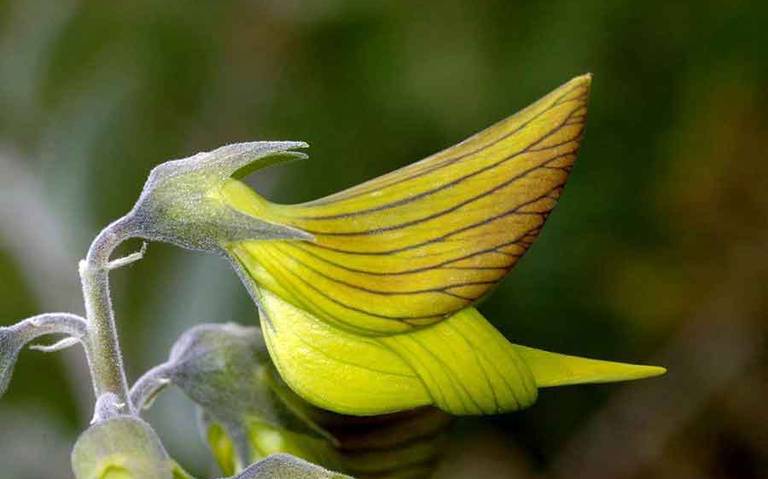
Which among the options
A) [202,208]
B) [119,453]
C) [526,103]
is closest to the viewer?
[119,453]

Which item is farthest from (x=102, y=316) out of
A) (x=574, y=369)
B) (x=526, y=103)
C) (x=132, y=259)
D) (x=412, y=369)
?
(x=526, y=103)

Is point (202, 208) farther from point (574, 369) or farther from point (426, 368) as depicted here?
point (574, 369)

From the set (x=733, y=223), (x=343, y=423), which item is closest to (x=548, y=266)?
(x=733, y=223)

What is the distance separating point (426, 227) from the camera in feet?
4.62

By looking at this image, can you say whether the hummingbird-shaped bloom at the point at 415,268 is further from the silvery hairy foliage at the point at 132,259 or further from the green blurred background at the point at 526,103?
the green blurred background at the point at 526,103

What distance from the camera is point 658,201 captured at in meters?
3.65

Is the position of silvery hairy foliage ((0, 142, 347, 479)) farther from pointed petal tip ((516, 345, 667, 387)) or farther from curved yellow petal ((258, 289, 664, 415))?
pointed petal tip ((516, 345, 667, 387))

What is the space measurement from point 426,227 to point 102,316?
383 mm

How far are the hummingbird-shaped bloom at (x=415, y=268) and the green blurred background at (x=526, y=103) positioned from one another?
1.72 metres

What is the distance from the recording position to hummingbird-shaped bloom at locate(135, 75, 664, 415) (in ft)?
4.49

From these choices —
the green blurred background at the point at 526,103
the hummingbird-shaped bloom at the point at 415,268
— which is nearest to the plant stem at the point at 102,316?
the hummingbird-shaped bloom at the point at 415,268

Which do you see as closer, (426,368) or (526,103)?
(426,368)

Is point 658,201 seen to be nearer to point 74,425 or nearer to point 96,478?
point 74,425

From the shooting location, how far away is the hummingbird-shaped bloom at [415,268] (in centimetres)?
137
